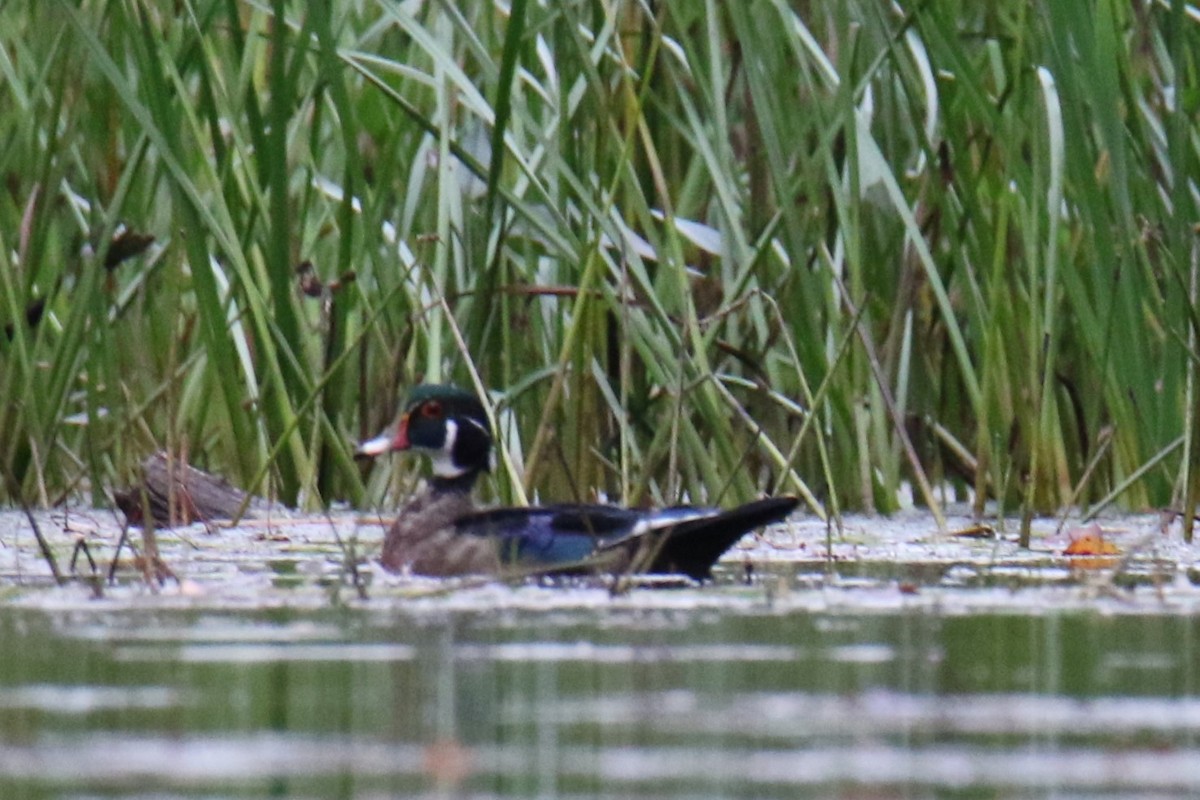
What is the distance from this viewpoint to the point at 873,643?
3.60m

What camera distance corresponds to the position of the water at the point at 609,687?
2492 millimetres

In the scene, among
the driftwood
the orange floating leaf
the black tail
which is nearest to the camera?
the black tail

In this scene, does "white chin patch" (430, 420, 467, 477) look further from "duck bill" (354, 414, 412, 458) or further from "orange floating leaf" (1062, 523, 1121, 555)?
"orange floating leaf" (1062, 523, 1121, 555)

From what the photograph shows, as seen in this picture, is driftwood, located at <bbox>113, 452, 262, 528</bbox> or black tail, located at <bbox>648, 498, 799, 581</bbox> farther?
driftwood, located at <bbox>113, 452, 262, 528</bbox>

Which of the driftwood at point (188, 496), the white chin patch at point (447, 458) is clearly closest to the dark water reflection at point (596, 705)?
the white chin patch at point (447, 458)

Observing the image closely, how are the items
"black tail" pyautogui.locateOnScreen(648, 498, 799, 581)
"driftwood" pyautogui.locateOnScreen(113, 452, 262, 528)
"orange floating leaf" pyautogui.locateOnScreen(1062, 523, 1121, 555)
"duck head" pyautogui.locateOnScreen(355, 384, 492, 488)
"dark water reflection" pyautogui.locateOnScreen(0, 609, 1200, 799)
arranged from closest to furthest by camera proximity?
"dark water reflection" pyautogui.locateOnScreen(0, 609, 1200, 799), "black tail" pyautogui.locateOnScreen(648, 498, 799, 581), "orange floating leaf" pyautogui.locateOnScreen(1062, 523, 1121, 555), "duck head" pyautogui.locateOnScreen(355, 384, 492, 488), "driftwood" pyautogui.locateOnScreen(113, 452, 262, 528)

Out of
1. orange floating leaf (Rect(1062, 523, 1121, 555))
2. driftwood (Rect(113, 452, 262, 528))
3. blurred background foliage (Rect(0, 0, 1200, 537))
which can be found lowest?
orange floating leaf (Rect(1062, 523, 1121, 555))

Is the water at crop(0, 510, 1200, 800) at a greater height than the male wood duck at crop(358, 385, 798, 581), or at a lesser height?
lesser

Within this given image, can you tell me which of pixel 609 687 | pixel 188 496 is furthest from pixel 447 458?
pixel 609 687

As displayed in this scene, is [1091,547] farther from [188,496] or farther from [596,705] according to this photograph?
[596,705]

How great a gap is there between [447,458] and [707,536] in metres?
0.92

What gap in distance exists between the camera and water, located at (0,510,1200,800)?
8.18 feet

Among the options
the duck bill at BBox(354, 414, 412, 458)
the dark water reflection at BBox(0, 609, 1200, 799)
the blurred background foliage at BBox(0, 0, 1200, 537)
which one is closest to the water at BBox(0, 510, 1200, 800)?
the dark water reflection at BBox(0, 609, 1200, 799)

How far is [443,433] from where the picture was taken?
5520 mm
